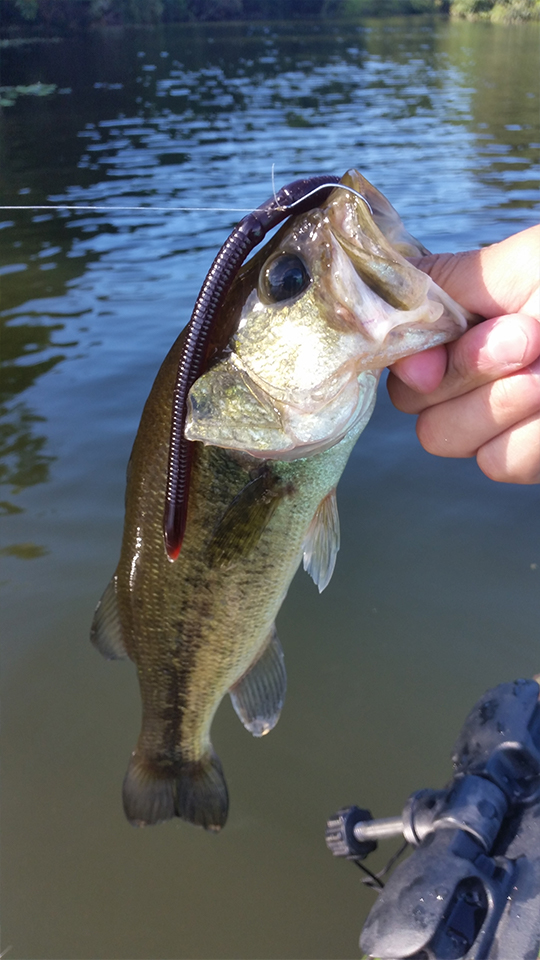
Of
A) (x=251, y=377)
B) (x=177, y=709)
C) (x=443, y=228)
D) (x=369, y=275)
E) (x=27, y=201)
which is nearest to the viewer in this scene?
(x=369, y=275)

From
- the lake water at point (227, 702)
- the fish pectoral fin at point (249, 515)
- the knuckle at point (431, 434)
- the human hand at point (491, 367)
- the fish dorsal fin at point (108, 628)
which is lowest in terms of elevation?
the lake water at point (227, 702)

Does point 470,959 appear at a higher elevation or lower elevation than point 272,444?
lower

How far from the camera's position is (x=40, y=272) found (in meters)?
8.10

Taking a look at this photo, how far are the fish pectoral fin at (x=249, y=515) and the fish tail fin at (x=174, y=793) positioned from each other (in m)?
0.97

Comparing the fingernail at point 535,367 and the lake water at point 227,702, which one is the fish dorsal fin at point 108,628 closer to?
the lake water at point 227,702

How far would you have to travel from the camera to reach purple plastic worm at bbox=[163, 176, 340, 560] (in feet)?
4.44

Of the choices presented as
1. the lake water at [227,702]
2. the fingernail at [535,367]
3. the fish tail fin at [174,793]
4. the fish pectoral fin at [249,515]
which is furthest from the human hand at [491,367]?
the lake water at [227,702]

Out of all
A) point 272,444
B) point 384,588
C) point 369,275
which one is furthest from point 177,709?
point 384,588

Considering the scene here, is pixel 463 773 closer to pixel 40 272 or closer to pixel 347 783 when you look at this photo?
pixel 347 783

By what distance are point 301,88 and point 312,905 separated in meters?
23.5

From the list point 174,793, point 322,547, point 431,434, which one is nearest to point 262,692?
point 174,793

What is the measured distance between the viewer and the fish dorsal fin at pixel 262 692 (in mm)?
2174

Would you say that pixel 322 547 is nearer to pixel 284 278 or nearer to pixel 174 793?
pixel 284 278

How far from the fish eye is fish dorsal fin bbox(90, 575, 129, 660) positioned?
1085 millimetres
